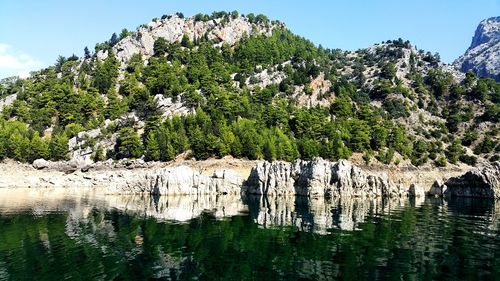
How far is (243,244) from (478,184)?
9520 centimetres

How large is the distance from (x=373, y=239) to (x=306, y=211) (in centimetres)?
3046

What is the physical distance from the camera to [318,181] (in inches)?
4651

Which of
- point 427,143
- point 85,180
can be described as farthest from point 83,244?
point 427,143

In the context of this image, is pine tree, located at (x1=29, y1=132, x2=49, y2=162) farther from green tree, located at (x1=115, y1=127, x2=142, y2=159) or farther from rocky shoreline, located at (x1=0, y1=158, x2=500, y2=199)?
green tree, located at (x1=115, y1=127, x2=142, y2=159)

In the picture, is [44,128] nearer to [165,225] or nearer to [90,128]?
[90,128]

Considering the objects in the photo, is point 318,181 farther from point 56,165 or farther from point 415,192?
point 56,165

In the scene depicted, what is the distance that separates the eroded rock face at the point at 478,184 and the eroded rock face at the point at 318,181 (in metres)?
17.1

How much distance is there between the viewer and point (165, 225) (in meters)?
62.1

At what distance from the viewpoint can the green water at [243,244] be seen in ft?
121

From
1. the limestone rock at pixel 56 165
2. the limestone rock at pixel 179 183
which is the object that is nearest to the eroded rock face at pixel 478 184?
the limestone rock at pixel 179 183

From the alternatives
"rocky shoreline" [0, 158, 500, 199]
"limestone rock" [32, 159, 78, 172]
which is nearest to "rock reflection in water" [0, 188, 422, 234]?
"rocky shoreline" [0, 158, 500, 199]

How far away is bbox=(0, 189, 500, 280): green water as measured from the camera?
121 feet

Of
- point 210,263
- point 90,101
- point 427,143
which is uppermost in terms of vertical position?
point 90,101

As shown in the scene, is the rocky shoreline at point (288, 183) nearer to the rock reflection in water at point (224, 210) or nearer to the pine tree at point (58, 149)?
the rock reflection in water at point (224, 210)
